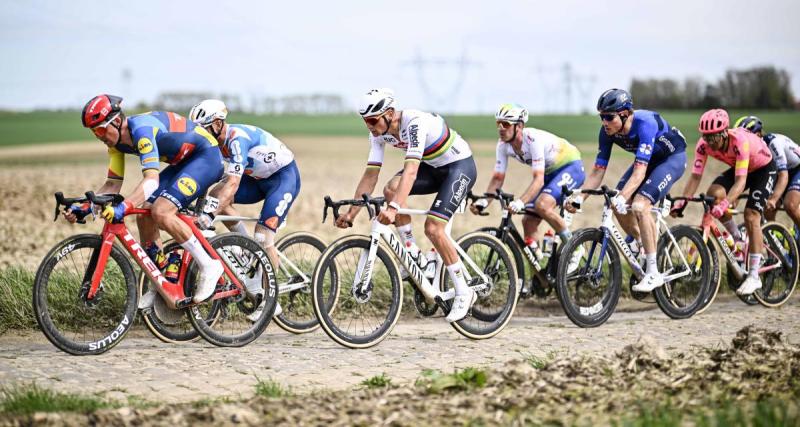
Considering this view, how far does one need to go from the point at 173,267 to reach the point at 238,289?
602 mm

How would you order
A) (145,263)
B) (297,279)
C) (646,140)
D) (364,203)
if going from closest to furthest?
(145,263) → (364,203) → (297,279) → (646,140)

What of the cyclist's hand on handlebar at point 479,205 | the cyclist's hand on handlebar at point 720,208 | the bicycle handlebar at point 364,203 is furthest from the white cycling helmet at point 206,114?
the cyclist's hand on handlebar at point 720,208

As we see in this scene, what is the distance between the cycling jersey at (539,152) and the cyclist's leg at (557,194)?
0.27ft

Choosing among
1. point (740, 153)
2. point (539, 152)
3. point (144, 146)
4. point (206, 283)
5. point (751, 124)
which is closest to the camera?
point (144, 146)

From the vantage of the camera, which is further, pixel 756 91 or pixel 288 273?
pixel 756 91

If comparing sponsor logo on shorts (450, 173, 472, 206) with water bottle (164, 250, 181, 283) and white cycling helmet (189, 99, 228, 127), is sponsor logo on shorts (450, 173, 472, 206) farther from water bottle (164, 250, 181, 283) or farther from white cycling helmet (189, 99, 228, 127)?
water bottle (164, 250, 181, 283)

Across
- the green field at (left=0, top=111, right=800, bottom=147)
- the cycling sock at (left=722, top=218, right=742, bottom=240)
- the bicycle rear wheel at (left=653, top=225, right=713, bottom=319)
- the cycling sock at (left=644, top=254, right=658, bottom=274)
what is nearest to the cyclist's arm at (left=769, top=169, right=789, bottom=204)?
the cycling sock at (left=722, top=218, right=742, bottom=240)

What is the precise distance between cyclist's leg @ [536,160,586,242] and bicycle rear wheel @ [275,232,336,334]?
249 centimetres

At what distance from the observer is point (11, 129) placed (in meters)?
76.1

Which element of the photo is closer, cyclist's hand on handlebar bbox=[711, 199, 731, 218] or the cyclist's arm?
cyclist's hand on handlebar bbox=[711, 199, 731, 218]

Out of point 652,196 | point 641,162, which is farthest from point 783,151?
point 641,162

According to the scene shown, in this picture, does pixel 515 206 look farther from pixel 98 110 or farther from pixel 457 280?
pixel 98 110

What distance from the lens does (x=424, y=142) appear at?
8781 millimetres

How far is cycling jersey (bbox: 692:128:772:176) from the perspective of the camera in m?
11.0
